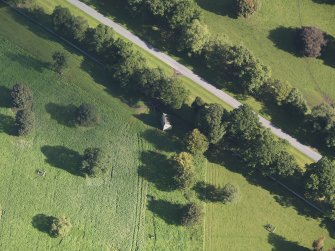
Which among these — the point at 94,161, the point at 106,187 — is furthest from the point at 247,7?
the point at 106,187

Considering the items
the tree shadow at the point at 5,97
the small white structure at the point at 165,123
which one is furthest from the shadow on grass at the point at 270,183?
the tree shadow at the point at 5,97

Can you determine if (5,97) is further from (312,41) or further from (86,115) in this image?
→ (312,41)

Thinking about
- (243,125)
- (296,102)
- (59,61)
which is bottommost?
(59,61)

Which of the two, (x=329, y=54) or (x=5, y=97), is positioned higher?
(x=329, y=54)

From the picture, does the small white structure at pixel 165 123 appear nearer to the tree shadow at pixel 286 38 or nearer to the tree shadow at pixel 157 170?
the tree shadow at pixel 157 170

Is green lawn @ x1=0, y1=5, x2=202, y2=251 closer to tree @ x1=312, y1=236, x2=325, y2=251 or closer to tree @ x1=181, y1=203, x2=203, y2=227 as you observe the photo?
tree @ x1=181, y1=203, x2=203, y2=227

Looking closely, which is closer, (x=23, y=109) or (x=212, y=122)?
(x=212, y=122)

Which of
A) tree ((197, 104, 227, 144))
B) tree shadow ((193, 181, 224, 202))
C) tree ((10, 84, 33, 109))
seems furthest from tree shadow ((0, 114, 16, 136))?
tree shadow ((193, 181, 224, 202))
